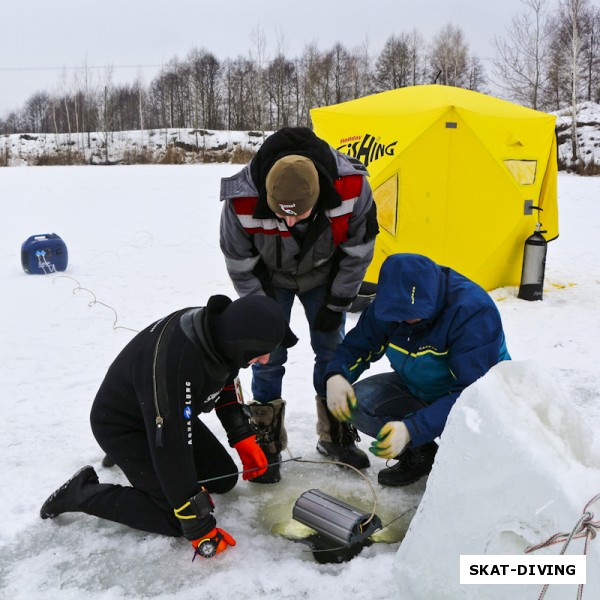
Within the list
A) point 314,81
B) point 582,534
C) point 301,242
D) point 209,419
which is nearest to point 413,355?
point 301,242

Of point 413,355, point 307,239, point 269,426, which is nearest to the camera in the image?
point 413,355

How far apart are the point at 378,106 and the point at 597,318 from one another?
2634 millimetres

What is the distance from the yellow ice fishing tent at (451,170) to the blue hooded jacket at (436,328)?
2.85 m

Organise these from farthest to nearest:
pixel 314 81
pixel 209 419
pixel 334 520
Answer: pixel 314 81, pixel 209 419, pixel 334 520

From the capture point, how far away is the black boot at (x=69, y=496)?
2197mm

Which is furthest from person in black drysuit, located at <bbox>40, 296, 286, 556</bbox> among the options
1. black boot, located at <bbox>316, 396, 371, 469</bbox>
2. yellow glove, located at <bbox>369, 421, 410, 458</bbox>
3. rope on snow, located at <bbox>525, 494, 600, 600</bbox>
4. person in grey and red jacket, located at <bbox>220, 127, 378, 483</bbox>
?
rope on snow, located at <bbox>525, 494, 600, 600</bbox>

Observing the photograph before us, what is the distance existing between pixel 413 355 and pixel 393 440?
41 centimetres

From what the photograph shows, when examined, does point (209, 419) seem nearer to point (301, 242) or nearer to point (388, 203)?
point (301, 242)

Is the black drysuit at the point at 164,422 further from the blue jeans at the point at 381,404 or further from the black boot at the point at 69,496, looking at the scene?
the blue jeans at the point at 381,404

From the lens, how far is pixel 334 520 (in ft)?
6.64

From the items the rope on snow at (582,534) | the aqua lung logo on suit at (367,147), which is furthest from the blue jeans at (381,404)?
the aqua lung logo on suit at (367,147)

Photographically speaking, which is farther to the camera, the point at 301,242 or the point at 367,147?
the point at 367,147

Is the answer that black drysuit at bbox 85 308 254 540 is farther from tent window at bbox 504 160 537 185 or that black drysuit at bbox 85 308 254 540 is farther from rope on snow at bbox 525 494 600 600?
tent window at bbox 504 160 537 185

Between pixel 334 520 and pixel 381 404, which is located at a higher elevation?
pixel 381 404
